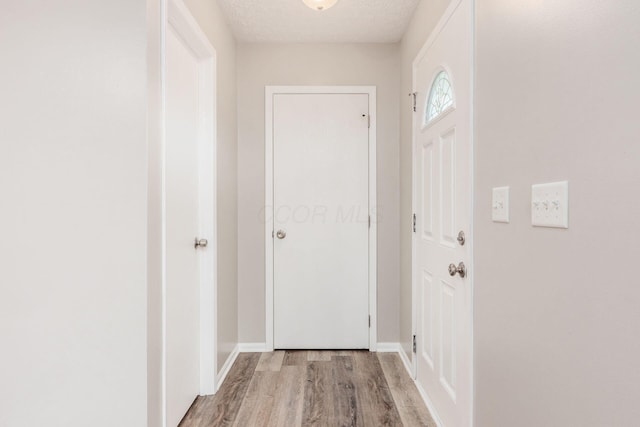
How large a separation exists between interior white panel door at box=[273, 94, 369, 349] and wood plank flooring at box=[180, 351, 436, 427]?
296mm

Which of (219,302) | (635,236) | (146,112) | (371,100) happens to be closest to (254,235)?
(219,302)

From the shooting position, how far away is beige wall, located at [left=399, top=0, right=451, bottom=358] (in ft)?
8.15

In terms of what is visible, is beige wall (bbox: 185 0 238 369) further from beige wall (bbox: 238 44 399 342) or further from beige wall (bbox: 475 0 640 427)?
beige wall (bbox: 475 0 640 427)

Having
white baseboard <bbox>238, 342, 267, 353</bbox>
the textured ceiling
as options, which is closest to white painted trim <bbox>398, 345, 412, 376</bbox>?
white baseboard <bbox>238, 342, 267, 353</bbox>

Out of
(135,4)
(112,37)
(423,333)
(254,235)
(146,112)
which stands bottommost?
(423,333)

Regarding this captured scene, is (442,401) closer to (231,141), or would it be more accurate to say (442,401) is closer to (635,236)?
(635,236)

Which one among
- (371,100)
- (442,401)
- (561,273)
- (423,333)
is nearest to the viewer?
(561,273)

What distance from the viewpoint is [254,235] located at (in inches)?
117

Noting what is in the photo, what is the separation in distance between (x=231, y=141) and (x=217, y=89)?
1.47ft

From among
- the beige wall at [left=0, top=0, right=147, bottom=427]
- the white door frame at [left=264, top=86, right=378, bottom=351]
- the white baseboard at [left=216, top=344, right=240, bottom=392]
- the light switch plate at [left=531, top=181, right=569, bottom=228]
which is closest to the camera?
the light switch plate at [left=531, top=181, right=569, bottom=228]

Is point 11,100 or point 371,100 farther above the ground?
point 371,100

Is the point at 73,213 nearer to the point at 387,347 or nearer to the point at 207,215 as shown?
the point at 207,215

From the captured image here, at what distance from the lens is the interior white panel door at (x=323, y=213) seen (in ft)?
9.75

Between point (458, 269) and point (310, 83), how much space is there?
1959 millimetres
